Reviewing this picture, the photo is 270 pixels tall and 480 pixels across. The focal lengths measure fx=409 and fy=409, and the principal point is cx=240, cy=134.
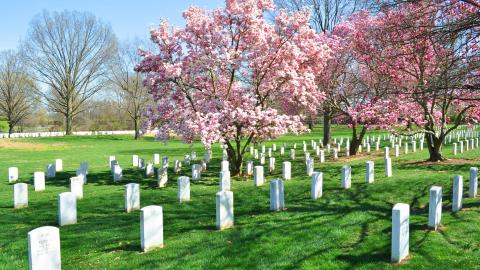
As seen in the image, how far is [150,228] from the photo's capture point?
6.95m

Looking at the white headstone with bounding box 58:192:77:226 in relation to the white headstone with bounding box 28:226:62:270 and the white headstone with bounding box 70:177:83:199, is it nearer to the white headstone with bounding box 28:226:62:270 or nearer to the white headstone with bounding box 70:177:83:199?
the white headstone with bounding box 70:177:83:199

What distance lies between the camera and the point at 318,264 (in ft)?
19.9

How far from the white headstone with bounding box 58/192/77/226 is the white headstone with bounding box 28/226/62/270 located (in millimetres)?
3750

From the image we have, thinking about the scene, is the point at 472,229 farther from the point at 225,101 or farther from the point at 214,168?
the point at 214,168

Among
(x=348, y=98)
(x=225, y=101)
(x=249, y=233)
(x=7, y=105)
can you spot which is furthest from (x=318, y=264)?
(x=7, y=105)

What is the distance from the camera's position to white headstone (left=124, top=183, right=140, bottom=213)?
10.4 meters

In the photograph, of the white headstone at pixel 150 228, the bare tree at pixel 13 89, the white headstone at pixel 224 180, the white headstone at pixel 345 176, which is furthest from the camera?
the bare tree at pixel 13 89

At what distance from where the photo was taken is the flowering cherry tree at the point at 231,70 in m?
15.0

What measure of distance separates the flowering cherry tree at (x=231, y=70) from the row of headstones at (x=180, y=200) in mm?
4636

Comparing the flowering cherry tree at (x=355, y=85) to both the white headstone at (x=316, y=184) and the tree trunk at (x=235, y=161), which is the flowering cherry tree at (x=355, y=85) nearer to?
the tree trunk at (x=235, y=161)

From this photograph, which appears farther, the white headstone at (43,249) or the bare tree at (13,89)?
the bare tree at (13,89)

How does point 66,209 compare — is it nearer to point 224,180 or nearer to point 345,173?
point 224,180

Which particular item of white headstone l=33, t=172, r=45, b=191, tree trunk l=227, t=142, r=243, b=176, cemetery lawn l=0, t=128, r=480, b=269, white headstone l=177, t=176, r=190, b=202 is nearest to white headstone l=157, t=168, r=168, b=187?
cemetery lawn l=0, t=128, r=480, b=269

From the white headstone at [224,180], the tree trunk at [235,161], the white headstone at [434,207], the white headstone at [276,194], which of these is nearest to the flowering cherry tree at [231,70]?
the tree trunk at [235,161]
